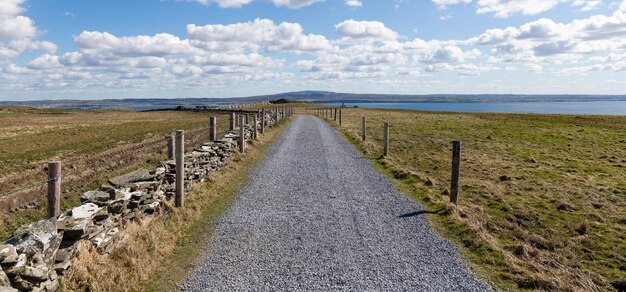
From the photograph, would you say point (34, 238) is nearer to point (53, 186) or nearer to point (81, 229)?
point (81, 229)

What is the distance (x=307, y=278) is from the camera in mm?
6844

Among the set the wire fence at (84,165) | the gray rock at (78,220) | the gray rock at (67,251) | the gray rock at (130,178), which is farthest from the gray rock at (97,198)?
the gray rock at (67,251)

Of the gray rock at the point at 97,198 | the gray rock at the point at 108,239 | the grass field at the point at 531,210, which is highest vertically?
the gray rock at the point at 97,198

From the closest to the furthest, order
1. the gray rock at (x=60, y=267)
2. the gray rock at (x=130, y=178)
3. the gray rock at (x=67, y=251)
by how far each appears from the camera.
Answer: the gray rock at (x=60, y=267) → the gray rock at (x=67, y=251) → the gray rock at (x=130, y=178)

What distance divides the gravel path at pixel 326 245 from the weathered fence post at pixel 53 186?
2.34m

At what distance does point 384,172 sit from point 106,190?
1042 centimetres

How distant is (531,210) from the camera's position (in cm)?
1241

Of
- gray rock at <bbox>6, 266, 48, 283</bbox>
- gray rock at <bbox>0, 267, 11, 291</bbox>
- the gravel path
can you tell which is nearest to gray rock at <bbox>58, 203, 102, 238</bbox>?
gray rock at <bbox>6, 266, 48, 283</bbox>

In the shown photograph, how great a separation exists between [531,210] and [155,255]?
10.0 meters

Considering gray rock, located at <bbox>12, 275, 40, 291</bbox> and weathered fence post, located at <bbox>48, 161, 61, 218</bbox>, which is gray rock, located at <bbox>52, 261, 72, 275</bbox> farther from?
weathered fence post, located at <bbox>48, 161, 61, 218</bbox>

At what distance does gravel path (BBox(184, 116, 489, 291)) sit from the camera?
673 cm

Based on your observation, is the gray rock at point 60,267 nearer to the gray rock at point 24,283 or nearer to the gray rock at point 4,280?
the gray rock at point 24,283

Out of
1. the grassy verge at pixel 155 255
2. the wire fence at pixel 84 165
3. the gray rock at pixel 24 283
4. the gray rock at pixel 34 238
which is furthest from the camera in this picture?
the wire fence at pixel 84 165

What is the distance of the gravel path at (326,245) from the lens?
6730 mm
